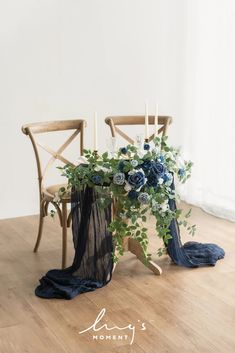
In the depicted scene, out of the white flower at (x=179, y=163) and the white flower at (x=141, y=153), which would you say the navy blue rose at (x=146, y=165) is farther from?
the white flower at (x=179, y=163)

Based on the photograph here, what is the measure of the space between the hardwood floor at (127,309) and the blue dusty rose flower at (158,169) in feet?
2.00

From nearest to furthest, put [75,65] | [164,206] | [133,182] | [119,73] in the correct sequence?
[133,182] → [164,206] → [75,65] → [119,73]

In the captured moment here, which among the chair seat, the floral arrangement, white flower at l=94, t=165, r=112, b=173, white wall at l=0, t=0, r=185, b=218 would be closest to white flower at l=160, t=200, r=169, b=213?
the floral arrangement

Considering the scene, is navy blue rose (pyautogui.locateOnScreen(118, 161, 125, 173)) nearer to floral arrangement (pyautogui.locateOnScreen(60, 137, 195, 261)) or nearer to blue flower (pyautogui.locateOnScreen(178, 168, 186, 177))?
floral arrangement (pyautogui.locateOnScreen(60, 137, 195, 261))

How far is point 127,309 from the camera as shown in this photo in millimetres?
3111

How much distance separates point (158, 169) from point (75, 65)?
1.96 metres

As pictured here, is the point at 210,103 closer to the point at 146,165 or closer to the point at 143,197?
the point at 146,165

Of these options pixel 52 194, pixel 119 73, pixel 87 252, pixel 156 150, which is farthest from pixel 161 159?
pixel 119 73

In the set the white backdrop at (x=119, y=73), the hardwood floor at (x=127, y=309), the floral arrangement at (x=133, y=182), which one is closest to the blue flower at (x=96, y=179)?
the floral arrangement at (x=133, y=182)

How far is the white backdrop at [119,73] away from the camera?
4785 millimetres

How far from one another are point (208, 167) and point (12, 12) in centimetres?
193

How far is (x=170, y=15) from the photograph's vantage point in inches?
207

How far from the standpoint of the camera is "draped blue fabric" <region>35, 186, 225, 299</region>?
3.36m

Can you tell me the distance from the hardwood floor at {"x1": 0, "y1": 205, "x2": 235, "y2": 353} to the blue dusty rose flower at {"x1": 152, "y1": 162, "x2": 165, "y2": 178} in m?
0.61
